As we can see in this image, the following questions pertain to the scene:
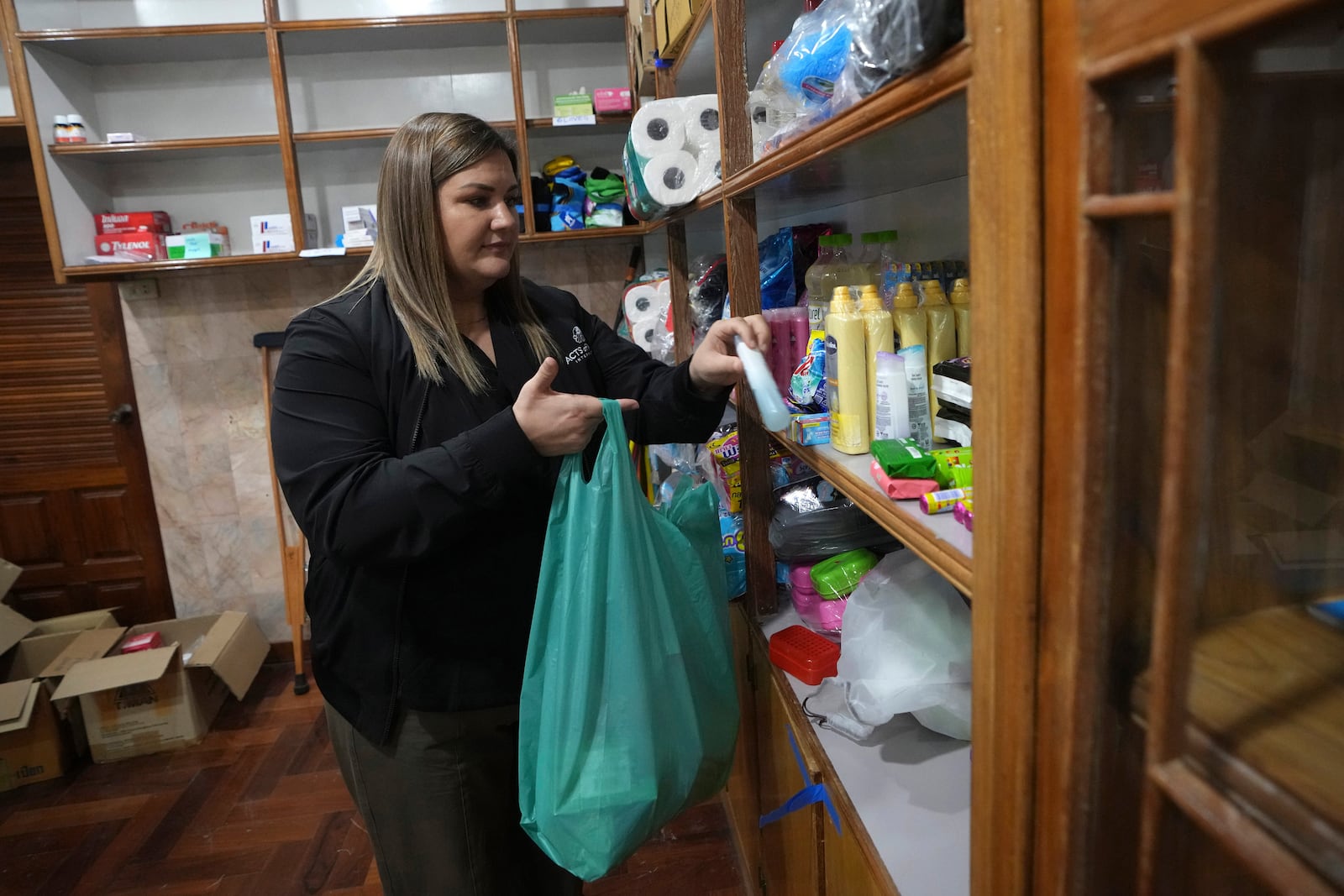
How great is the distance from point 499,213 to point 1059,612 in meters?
1.01

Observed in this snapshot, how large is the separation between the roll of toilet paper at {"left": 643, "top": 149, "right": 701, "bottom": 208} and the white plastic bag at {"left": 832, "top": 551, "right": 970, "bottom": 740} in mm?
903

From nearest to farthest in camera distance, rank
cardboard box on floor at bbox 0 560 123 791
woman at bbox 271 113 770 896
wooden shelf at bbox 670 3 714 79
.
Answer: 1. woman at bbox 271 113 770 896
2. wooden shelf at bbox 670 3 714 79
3. cardboard box on floor at bbox 0 560 123 791

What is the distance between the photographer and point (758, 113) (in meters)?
1.25

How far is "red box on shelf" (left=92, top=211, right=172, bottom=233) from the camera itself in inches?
110

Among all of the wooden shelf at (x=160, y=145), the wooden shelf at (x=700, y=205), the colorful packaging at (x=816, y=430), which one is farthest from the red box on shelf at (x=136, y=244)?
the colorful packaging at (x=816, y=430)

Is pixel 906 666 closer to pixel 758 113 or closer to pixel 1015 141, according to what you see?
pixel 1015 141

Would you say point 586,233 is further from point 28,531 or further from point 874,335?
point 28,531

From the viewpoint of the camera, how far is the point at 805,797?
3.95ft

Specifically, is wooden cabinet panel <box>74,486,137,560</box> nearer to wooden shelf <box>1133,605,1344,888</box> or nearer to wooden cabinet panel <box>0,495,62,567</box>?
wooden cabinet panel <box>0,495,62,567</box>

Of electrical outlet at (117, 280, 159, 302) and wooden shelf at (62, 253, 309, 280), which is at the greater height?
wooden shelf at (62, 253, 309, 280)

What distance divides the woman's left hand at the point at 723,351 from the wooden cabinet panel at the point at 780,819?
534 mm

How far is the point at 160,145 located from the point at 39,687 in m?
1.81

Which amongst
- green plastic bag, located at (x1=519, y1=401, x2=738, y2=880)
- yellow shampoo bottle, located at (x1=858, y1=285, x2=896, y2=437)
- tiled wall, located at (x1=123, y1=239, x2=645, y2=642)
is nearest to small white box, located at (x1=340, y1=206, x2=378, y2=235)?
tiled wall, located at (x1=123, y1=239, x2=645, y2=642)

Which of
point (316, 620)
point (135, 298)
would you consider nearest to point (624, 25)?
point (135, 298)
